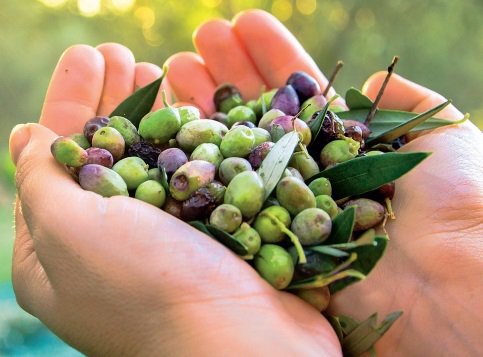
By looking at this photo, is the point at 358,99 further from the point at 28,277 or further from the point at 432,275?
the point at 28,277

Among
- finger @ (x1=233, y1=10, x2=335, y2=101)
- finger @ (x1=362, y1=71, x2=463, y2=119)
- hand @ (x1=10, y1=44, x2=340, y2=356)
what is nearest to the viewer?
hand @ (x1=10, y1=44, x2=340, y2=356)

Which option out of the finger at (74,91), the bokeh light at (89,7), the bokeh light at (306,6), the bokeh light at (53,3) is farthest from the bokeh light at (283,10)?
the finger at (74,91)

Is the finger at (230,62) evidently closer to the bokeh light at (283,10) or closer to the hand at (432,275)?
the hand at (432,275)

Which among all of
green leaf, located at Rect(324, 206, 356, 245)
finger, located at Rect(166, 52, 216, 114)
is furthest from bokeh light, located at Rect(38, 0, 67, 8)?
green leaf, located at Rect(324, 206, 356, 245)

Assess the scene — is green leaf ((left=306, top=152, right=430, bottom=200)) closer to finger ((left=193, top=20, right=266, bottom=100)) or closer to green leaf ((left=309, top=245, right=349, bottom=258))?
green leaf ((left=309, top=245, right=349, bottom=258))

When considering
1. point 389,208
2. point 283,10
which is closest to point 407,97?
point 389,208

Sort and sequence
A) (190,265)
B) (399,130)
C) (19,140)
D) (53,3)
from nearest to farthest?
(190,265)
(19,140)
(399,130)
(53,3)
